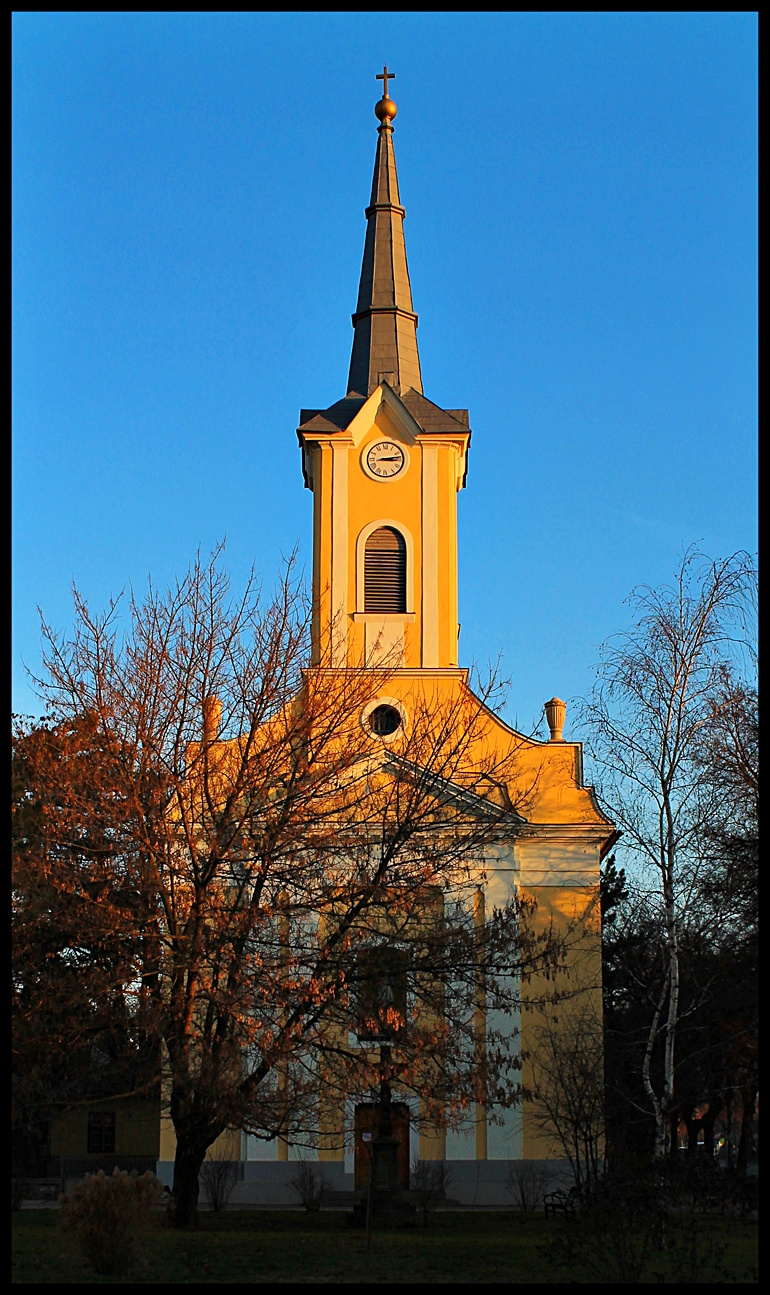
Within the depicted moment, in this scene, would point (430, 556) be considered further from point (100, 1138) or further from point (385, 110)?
point (100, 1138)

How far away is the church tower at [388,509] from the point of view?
31344mm

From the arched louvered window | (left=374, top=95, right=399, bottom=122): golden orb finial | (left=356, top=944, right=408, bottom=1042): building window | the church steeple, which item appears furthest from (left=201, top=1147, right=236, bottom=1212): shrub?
(left=374, top=95, right=399, bottom=122): golden orb finial

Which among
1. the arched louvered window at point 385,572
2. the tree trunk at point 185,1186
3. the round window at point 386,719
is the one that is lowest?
the tree trunk at point 185,1186

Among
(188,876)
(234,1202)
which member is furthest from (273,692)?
(234,1202)

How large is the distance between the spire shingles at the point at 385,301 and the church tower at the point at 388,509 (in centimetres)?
6

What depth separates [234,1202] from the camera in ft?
87.8

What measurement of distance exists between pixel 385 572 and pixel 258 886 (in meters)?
15.1

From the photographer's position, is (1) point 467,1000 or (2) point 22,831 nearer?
(1) point 467,1000

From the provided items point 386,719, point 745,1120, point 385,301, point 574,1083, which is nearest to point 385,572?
point 386,719

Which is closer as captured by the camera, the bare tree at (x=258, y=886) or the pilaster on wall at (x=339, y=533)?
the bare tree at (x=258, y=886)

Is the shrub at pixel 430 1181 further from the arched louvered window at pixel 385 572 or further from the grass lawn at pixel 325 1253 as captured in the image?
the arched louvered window at pixel 385 572

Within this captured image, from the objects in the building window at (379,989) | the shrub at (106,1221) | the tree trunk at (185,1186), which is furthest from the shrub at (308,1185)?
the shrub at (106,1221)

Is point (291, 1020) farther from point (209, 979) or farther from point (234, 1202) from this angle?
point (234, 1202)

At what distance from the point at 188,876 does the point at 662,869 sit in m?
9.34
